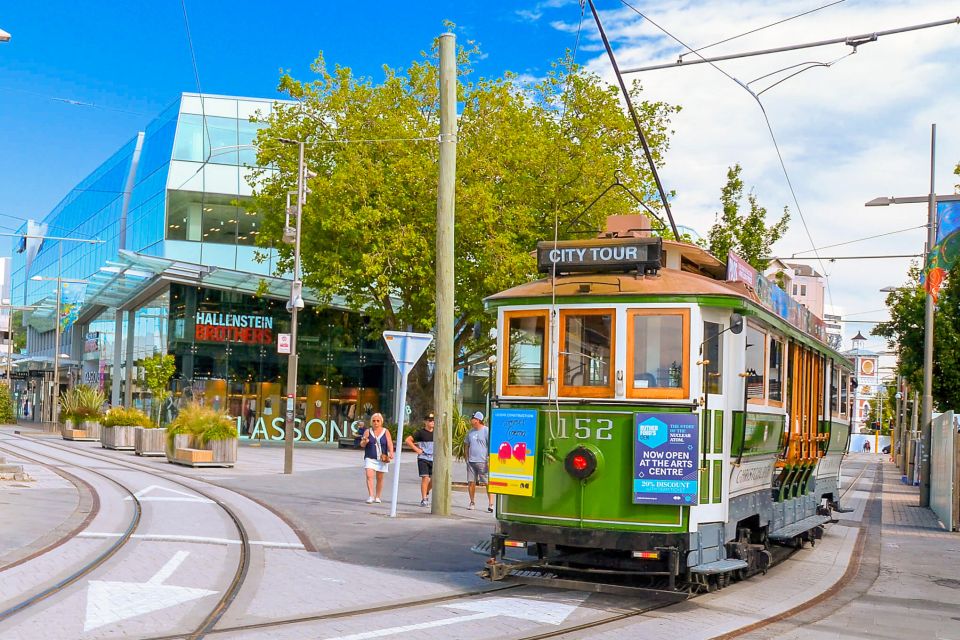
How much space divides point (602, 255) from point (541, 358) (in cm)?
117

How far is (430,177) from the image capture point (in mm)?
31516

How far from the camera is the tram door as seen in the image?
32.0 ft

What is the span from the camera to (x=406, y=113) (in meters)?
32.8

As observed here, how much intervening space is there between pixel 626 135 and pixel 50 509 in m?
21.6

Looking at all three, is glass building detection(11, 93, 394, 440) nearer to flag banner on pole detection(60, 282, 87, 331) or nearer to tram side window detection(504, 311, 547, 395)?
flag banner on pole detection(60, 282, 87, 331)

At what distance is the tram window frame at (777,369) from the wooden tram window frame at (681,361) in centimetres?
187

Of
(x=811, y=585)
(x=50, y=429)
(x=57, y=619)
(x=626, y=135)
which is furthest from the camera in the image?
(x=50, y=429)

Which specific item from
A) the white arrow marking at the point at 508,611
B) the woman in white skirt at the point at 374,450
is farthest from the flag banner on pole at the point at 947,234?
the white arrow marking at the point at 508,611

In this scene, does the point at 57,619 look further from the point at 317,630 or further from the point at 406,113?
the point at 406,113

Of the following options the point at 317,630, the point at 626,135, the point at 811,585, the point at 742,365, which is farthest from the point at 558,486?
the point at 626,135

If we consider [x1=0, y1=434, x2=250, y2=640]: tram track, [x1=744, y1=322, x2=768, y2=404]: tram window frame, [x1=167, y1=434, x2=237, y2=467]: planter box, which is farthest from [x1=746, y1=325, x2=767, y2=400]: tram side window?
[x1=167, y1=434, x2=237, y2=467]: planter box

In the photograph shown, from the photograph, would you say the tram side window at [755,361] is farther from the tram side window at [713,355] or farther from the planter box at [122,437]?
the planter box at [122,437]

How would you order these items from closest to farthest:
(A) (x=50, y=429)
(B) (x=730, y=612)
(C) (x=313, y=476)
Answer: (B) (x=730, y=612) < (C) (x=313, y=476) < (A) (x=50, y=429)

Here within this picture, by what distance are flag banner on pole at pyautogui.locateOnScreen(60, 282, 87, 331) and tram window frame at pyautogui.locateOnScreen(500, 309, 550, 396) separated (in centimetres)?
5255
